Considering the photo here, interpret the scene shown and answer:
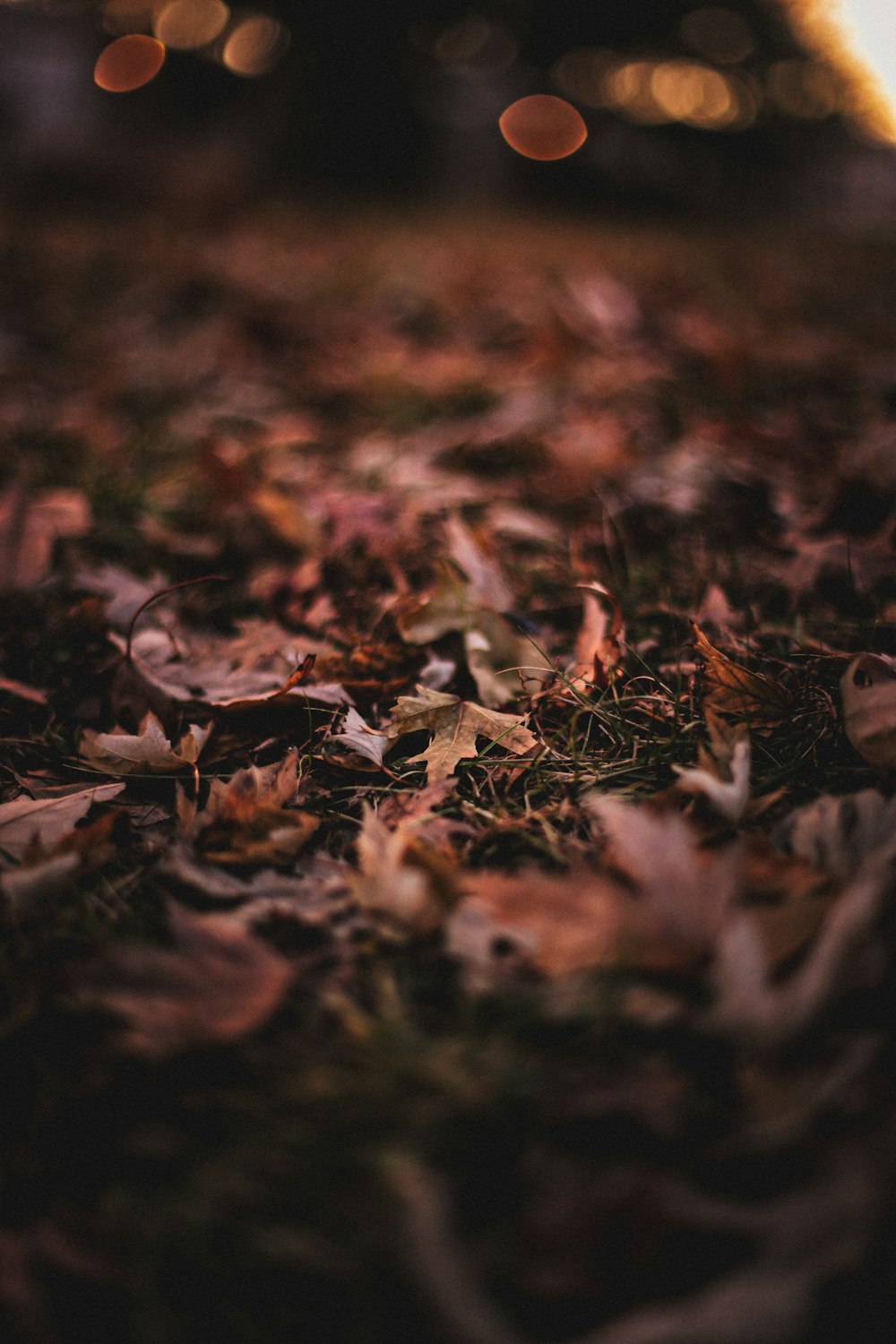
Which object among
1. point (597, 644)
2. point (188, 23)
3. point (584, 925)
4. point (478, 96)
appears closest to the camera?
point (584, 925)

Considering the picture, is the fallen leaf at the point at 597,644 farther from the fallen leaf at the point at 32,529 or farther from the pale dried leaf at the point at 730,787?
the fallen leaf at the point at 32,529

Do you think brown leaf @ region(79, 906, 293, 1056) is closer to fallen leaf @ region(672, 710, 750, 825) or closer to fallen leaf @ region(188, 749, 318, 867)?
fallen leaf @ region(188, 749, 318, 867)

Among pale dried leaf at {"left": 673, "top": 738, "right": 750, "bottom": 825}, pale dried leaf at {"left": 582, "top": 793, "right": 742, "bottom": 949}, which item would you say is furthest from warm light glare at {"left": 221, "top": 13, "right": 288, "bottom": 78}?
pale dried leaf at {"left": 582, "top": 793, "right": 742, "bottom": 949}

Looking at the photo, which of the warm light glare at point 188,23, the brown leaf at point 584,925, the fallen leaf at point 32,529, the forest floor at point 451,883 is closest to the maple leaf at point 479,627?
the forest floor at point 451,883

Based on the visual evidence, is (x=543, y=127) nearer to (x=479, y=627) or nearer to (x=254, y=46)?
(x=254, y=46)

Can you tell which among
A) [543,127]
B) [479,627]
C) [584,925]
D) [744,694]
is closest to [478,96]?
[543,127]

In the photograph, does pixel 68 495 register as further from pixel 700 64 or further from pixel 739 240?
pixel 700 64

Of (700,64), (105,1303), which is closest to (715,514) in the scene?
(105,1303)
